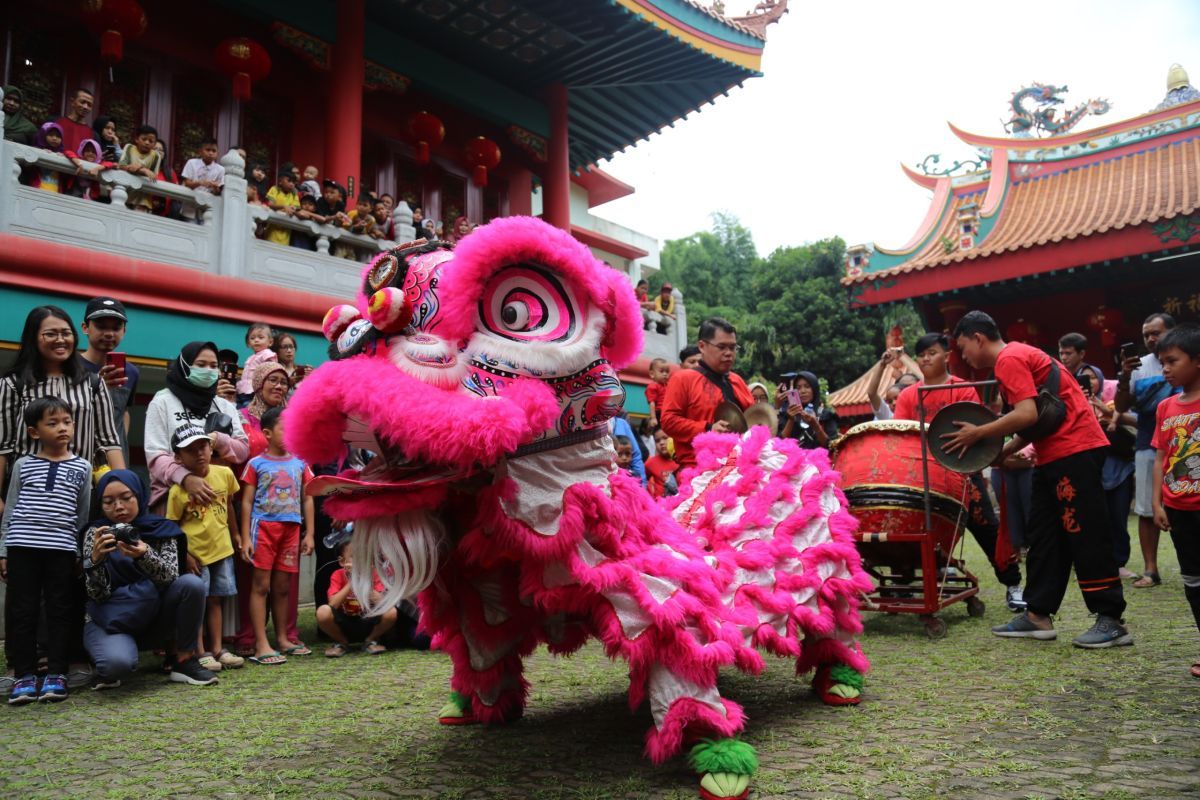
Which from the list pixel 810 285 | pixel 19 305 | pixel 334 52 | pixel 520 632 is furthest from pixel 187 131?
pixel 810 285

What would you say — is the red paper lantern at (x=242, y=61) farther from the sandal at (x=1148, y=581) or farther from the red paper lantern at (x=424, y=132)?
the sandal at (x=1148, y=581)

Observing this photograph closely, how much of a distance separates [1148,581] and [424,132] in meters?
9.11

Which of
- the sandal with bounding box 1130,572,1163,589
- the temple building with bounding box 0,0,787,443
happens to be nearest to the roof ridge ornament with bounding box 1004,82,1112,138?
the temple building with bounding box 0,0,787,443

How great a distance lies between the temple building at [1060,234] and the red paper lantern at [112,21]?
395 inches

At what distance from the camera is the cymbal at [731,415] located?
16.0ft

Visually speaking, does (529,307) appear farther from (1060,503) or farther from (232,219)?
(232,219)

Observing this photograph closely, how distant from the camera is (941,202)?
14.7 metres

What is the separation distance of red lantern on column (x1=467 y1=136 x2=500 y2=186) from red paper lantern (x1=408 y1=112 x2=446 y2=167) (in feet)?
1.86

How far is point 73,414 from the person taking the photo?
3992 mm

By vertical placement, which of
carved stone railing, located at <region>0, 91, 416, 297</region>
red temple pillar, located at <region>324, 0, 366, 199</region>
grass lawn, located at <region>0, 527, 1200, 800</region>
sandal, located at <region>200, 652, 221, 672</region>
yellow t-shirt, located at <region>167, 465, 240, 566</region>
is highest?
red temple pillar, located at <region>324, 0, 366, 199</region>

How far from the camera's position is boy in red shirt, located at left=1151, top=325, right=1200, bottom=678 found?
331cm

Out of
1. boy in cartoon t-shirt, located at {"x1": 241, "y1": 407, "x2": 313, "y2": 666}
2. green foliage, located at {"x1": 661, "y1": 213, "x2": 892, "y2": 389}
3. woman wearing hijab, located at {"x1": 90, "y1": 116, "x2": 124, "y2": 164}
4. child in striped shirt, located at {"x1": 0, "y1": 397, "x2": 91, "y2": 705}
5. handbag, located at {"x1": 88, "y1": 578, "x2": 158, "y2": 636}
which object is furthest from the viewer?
green foliage, located at {"x1": 661, "y1": 213, "x2": 892, "y2": 389}

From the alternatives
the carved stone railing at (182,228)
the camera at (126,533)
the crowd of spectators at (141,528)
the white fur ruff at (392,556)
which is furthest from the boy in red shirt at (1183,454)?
the carved stone railing at (182,228)

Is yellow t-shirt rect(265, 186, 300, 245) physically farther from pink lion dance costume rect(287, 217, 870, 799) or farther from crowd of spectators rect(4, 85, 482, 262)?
pink lion dance costume rect(287, 217, 870, 799)
